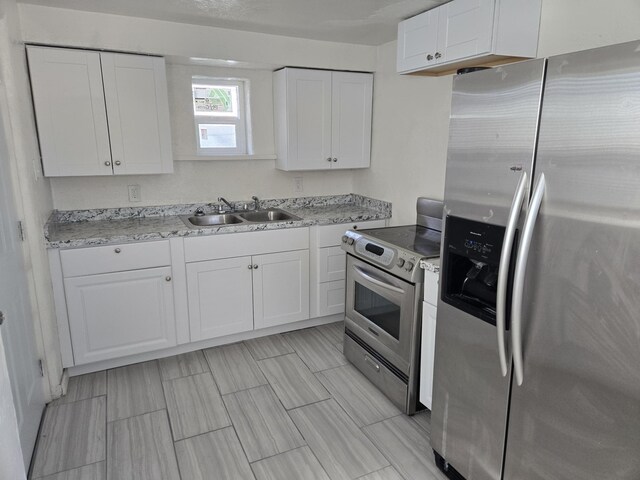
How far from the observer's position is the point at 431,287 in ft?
6.88

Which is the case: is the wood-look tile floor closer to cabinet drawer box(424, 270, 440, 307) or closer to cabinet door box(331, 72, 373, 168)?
cabinet drawer box(424, 270, 440, 307)

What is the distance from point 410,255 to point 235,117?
2.03 metres

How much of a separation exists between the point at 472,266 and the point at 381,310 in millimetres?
846

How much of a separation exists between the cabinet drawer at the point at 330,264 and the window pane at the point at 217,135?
1.16m

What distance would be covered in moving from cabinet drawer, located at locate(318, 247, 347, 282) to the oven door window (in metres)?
0.63

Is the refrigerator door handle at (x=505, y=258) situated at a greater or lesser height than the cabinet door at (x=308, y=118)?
lesser

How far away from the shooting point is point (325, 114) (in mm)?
3396

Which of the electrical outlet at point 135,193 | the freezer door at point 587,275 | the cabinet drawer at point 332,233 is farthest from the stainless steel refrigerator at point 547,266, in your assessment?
the electrical outlet at point 135,193

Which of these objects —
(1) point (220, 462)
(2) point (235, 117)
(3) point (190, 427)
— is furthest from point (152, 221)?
(1) point (220, 462)

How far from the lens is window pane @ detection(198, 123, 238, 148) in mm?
3377

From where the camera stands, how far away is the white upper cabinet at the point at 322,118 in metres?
3.30

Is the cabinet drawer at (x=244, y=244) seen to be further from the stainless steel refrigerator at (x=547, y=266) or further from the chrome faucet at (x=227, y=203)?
the stainless steel refrigerator at (x=547, y=266)

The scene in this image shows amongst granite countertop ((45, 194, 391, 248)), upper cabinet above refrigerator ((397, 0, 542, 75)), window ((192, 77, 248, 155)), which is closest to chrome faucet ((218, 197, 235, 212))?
granite countertop ((45, 194, 391, 248))

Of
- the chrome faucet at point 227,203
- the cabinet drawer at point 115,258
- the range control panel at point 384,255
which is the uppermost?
the chrome faucet at point 227,203
